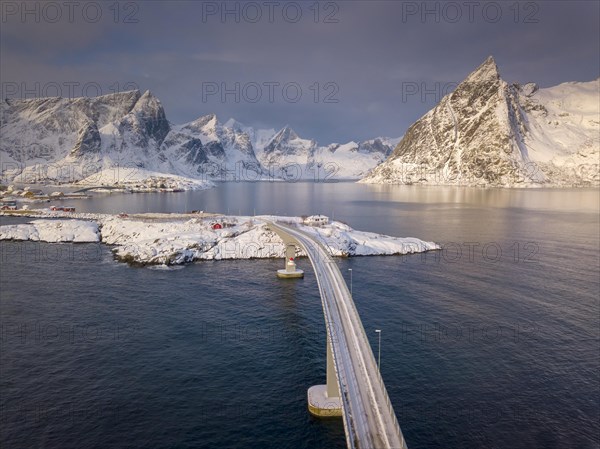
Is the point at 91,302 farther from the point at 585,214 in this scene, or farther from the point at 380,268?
the point at 585,214

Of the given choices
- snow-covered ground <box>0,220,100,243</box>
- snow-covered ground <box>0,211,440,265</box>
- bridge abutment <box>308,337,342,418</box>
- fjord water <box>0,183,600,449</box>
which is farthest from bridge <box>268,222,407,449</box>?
snow-covered ground <box>0,220,100,243</box>

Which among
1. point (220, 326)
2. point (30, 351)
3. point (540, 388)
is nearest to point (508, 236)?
point (540, 388)

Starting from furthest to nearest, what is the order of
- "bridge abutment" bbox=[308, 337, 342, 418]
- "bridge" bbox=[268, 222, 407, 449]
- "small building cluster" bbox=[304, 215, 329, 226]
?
"small building cluster" bbox=[304, 215, 329, 226] → "bridge abutment" bbox=[308, 337, 342, 418] → "bridge" bbox=[268, 222, 407, 449]

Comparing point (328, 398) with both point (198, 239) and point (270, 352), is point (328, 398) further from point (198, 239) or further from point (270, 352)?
point (198, 239)

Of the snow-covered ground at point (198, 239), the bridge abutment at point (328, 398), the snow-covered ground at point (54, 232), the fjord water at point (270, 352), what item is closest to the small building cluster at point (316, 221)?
the snow-covered ground at point (198, 239)

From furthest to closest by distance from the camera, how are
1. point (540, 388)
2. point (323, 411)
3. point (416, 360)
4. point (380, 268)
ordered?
1. point (380, 268)
2. point (416, 360)
3. point (540, 388)
4. point (323, 411)

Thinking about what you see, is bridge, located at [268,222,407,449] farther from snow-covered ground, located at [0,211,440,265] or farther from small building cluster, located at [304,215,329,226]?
small building cluster, located at [304,215,329,226]
